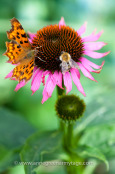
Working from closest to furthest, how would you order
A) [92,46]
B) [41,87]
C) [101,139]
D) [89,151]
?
[89,151], [92,46], [101,139], [41,87]

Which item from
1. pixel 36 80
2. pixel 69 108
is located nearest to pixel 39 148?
pixel 69 108

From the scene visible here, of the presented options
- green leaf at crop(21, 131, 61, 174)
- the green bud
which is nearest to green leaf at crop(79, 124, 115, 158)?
green leaf at crop(21, 131, 61, 174)

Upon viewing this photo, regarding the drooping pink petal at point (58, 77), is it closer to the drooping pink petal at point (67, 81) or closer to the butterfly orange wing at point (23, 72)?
the drooping pink petal at point (67, 81)

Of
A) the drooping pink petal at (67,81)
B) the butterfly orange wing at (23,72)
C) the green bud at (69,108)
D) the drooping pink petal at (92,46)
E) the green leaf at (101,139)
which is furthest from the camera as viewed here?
the green leaf at (101,139)

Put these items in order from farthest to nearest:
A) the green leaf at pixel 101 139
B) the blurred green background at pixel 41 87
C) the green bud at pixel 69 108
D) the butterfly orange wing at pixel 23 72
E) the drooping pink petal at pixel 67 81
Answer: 1. the blurred green background at pixel 41 87
2. the green leaf at pixel 101 139
3. the green bud at pixel 69 108
4. the drooping pink petal at pixel 67 81
5. the butterfly orange wing at pixel 23 72

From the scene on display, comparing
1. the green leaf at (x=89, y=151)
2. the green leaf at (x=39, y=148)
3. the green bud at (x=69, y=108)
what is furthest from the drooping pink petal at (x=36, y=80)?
the green leaf at (x=89, y=151)

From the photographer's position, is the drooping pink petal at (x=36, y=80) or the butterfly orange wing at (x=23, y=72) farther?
the drooping pink petal at (x=36, y=80)

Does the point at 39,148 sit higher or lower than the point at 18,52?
lower

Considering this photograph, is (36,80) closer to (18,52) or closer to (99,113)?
(18,52)
